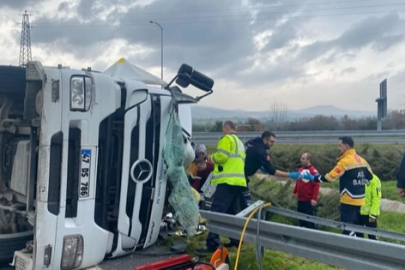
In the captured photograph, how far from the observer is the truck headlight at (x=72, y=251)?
3084 millimetres

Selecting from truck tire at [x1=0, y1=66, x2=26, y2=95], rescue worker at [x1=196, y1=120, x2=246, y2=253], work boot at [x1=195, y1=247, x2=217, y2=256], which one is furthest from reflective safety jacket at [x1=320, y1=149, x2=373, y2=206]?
truck tire at [x1=0, y1=66, x2=26, y2=95]

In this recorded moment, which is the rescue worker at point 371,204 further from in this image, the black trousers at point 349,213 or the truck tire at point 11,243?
the truck tire at point 11,243

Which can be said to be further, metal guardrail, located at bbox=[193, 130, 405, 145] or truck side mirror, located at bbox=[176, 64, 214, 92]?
metal guardrail, located at bbox=[193, 130, 405, 145]

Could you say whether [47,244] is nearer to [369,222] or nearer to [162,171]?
[162,171]

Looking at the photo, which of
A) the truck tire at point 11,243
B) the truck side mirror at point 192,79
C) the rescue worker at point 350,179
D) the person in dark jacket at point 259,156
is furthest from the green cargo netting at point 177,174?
the rescue worker at point 350,179

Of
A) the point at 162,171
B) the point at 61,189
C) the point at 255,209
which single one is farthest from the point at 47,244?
the point at 255,209

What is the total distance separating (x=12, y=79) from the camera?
3.50m

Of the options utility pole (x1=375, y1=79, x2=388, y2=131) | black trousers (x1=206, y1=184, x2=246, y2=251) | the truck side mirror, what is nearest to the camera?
the truck side mirror

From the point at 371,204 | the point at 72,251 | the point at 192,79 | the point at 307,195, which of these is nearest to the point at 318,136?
the point at 307,195

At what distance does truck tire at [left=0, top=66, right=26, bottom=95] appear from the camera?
11.4 ft

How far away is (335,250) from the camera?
10.0 feet

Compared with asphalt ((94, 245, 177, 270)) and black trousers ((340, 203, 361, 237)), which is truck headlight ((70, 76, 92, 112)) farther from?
black trousers ((340, 203, 361, 237))

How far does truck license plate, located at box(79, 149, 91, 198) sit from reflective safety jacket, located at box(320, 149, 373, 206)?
3921 millimetres

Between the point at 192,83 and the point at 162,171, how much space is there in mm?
938
